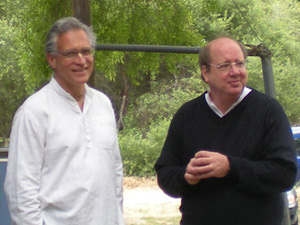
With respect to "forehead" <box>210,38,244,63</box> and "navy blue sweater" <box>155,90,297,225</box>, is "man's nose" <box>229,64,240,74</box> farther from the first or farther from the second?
"navy blue sweater" <box>155,90,297,225</box>

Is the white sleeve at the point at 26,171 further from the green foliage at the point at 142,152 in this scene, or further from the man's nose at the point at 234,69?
the green foliage at the point at 142,152

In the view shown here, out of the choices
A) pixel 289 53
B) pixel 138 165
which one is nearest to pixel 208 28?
pixel 289 53

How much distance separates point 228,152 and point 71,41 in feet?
2.73

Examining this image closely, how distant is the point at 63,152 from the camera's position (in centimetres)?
256

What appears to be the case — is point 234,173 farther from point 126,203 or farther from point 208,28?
point 208,28

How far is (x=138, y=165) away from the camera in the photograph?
65.0 feet

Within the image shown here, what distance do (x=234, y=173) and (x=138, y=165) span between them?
17.3 metres

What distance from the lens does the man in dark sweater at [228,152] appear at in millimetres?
2537

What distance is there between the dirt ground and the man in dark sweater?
33.2 feet

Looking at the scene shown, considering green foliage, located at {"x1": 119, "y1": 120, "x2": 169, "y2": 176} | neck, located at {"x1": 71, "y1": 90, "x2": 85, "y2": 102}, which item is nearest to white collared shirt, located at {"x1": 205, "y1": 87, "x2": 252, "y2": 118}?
neck, located at {"x1": 71, "y1": 90, "x2": 85, "y2": 102}

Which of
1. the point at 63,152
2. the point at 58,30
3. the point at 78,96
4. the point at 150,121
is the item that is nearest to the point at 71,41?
the point at 58,30

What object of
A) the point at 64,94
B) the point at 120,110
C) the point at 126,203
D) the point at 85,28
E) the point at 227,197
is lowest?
the point at 126,203

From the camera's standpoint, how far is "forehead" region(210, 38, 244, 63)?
2.67 meters

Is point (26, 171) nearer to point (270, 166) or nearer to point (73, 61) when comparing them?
point (73, 61)
